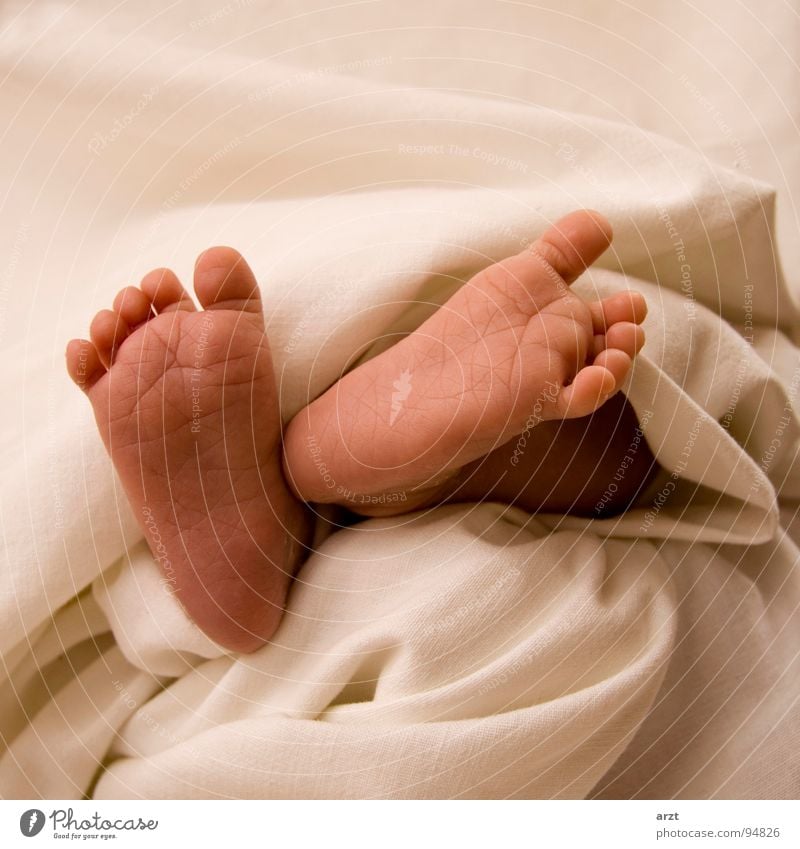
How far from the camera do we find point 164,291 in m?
0.39

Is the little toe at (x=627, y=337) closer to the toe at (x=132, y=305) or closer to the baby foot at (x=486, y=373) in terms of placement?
the baby foot at (x=486, y=373)

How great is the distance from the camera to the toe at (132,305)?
15.1 inches

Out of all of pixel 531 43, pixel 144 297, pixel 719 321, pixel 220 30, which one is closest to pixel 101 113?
pixel 220 30

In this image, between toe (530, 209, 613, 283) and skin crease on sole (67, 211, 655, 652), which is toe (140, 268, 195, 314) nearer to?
skin crease on sole (67, 211, 655, 652)

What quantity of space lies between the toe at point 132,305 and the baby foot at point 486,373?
0.38 feet

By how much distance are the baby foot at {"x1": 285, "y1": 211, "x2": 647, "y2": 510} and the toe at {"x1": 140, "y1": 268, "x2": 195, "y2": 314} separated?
10cm

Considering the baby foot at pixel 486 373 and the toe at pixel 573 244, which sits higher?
the toe at pixel 573 244

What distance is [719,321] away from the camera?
438 millimetres

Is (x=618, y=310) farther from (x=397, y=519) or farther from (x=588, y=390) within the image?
(x=397, y=519)

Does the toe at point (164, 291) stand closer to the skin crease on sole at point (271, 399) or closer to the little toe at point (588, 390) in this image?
the skin crease on sole at point (271, 399)

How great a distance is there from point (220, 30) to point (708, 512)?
52 cm

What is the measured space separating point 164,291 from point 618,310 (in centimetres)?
25

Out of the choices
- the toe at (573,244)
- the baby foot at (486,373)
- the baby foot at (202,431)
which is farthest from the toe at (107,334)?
the toe at (573,244)
